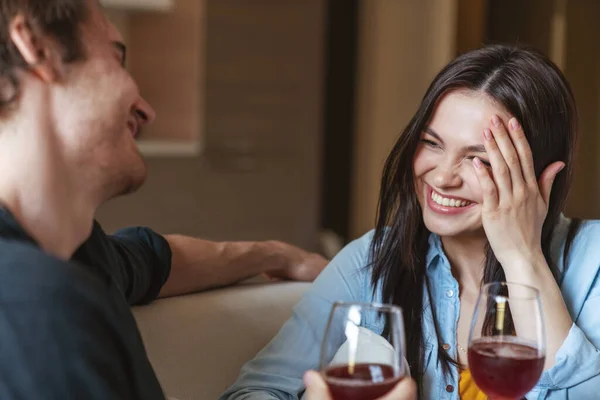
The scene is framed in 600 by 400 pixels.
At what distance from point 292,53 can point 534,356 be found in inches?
139

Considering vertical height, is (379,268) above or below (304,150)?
above

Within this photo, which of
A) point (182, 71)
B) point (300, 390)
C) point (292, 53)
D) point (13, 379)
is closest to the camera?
point (13, 379)

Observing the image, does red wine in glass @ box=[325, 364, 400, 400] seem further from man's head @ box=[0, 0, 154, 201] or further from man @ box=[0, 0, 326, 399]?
man's head @ box=[0, 0, 154, 201]

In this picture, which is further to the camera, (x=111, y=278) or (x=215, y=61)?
(x=215, y=61)

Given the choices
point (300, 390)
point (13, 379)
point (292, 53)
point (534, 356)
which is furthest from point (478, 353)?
point (292, 53)

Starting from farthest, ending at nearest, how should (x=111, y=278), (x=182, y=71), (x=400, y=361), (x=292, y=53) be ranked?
1. (x=292, y=53)
2. (x=182, y=71)
3. (x=111, y=278)
4. (x=400, y=361)

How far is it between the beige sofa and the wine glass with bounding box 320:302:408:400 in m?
0.55

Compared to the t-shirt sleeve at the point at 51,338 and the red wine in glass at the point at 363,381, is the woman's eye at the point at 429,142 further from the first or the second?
the t-shirt sleeve at the point at 51,338

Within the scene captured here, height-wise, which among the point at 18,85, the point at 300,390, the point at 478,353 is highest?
the point at 18,85

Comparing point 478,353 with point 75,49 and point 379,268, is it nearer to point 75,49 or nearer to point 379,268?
point 379,268

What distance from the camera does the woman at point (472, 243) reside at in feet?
4.54

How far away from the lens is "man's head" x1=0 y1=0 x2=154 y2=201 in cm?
93

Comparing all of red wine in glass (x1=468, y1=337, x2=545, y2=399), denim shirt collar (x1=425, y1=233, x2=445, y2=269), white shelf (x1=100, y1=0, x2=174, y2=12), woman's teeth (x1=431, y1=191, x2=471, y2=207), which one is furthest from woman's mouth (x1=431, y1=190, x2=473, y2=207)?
white shelf (x1=100, y1=0, x2=174, y2=12)

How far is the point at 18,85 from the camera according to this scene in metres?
0.93
